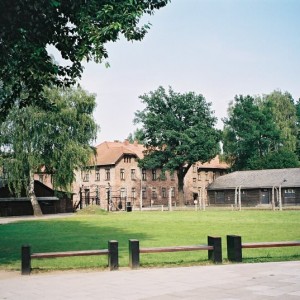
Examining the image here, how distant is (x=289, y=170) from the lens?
209ft

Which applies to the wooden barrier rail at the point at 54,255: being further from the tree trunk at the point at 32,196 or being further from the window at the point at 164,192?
the window at the point at 164,192

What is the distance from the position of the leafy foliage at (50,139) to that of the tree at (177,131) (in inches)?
791

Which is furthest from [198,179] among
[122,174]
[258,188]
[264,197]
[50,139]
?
[50,139]

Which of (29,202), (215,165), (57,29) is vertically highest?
(215,165)

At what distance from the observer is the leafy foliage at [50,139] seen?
139ft

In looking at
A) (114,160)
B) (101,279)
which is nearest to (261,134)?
(114,160)

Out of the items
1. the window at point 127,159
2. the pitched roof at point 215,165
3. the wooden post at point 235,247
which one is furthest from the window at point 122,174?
the wooden post at point 235,247

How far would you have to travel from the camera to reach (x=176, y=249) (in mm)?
11414

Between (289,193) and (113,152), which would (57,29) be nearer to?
(289,193)

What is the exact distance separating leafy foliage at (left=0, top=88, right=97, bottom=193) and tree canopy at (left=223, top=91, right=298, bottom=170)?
36.8 meters

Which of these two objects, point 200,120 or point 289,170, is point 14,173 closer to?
point 200,120

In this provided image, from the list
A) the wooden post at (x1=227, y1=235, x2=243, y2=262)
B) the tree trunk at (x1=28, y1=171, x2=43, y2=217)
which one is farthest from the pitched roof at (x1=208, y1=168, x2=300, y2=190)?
the wooden post at (x1=227, y1=235, x2=243, y2=262)

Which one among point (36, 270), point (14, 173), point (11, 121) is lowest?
point (36, 270)

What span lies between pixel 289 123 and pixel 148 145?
25.4 metres
